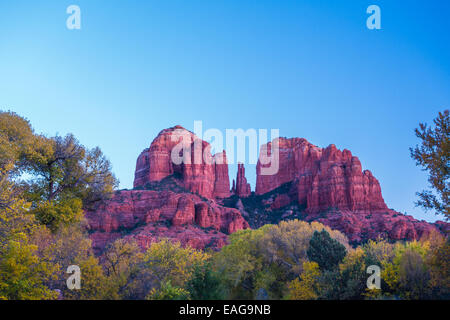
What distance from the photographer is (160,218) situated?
92.6 metres

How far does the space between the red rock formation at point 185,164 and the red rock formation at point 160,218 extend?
17.3 m

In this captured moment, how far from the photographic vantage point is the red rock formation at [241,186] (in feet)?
474

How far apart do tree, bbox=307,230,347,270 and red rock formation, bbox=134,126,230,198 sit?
8709 cm

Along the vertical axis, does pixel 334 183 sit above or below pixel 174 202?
above

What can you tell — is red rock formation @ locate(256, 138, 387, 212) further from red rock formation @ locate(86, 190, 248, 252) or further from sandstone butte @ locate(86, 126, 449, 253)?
red rock formation @ locate(86, 190, 248, 252)

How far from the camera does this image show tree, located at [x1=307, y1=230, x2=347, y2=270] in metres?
30.9

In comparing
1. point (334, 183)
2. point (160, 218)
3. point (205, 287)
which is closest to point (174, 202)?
point (160, 218)

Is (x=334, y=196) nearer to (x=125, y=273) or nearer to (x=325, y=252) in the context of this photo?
(x=325, y=252)

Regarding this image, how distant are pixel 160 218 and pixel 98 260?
225 feet

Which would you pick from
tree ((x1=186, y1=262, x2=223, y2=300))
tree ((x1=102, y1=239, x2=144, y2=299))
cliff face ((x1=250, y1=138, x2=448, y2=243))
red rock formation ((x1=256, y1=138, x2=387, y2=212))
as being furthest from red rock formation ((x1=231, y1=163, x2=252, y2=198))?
tree ((x1=186, y1=262, x2=223, y2=300))

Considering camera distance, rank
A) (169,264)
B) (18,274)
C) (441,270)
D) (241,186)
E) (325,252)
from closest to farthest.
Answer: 1. (18,274)
2. (441,270)
3. (169,264)
4. (325,252)
5. (241,186)
